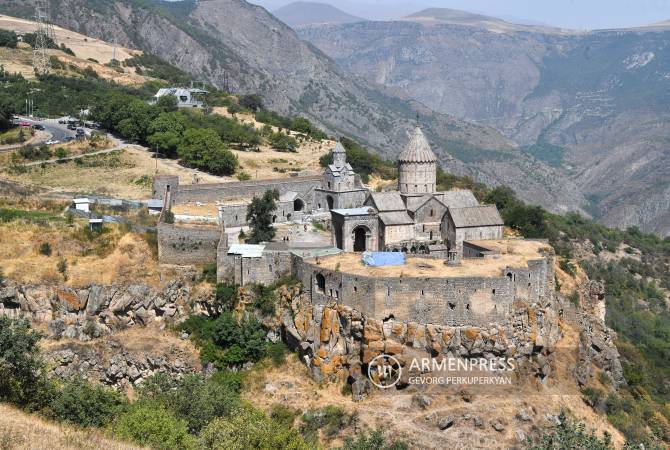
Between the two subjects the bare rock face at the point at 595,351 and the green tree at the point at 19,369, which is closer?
the green tree at the point at 19,369

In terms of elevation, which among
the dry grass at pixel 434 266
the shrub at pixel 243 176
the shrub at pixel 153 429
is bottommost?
the shrub at pixel 153 429

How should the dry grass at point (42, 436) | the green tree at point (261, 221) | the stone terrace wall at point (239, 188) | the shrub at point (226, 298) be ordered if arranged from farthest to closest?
the stone terrace wall at point (239, 188) → the green tree at point (261, 221) → the shrub at point (226, 298) → the dry grass at point (42, 436)

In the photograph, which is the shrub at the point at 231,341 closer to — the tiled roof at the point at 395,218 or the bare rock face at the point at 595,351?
the tiled roof at the point at 395,218

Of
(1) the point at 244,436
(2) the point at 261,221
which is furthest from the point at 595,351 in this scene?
(1) the point at 244,436

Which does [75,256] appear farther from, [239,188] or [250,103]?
[250,103]

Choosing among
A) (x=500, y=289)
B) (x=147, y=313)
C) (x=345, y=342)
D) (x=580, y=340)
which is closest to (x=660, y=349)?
(x=580, y=340)

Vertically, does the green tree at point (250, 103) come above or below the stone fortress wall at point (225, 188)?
above

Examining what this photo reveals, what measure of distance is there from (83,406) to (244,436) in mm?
6278

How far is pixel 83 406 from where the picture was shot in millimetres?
26406

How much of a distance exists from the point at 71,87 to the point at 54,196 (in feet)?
128

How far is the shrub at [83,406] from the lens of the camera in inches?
999

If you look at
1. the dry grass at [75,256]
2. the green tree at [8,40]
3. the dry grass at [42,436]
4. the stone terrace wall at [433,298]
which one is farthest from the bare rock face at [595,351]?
the green tree at [8,40]

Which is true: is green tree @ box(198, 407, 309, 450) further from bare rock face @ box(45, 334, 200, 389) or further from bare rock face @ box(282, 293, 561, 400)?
bare rock face @ box(45, 334, 200, 389)

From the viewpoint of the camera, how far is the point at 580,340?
140 feet
